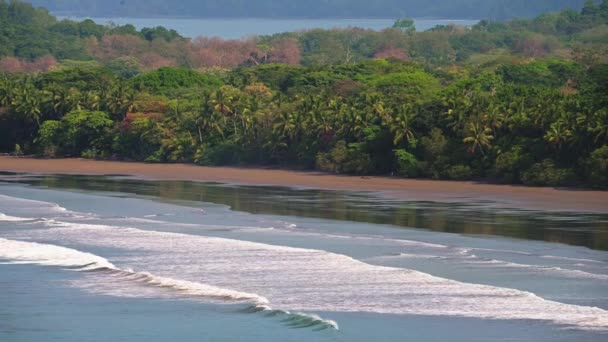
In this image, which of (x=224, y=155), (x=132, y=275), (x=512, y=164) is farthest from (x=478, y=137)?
(x=132, y=275)

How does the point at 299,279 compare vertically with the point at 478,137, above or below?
below

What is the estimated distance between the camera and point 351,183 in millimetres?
56375

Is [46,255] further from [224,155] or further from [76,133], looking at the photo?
[76,133]

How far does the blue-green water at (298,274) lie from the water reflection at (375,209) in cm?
14

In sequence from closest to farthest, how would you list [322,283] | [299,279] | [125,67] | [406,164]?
1. [322,283]
2. [299,279]
3. [406,164]
4. [125,67]

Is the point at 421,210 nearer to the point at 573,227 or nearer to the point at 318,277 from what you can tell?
the point at 573,227

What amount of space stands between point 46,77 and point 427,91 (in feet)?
Result: 94.9

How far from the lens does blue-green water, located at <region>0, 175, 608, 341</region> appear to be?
2455 cm

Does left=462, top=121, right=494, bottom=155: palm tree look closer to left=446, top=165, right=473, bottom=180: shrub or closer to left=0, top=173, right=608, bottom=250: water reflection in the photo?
left=446, top=165, right=473, bottom=180: shrub

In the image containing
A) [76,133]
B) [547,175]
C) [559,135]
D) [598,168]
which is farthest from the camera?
[76,133]

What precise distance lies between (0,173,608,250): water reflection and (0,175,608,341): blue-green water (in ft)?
0.44

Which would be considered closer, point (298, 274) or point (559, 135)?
point (298, 274)

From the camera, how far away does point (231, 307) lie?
26438mm

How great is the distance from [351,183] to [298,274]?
26779 mm
